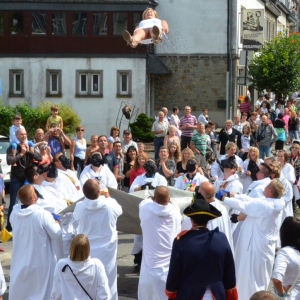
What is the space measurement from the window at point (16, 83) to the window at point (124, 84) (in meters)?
5.10

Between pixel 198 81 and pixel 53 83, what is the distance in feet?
25.2

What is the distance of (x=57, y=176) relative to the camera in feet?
38.7

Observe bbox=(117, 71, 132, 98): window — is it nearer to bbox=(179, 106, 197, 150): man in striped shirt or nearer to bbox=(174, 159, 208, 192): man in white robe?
bbox=(179, 106, 197, 150): man in striped shirt

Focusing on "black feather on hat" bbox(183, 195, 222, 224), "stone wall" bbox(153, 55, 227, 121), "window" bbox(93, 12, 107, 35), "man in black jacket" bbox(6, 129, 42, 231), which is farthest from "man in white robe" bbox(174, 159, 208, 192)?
"stone wall" bbox(153, 55, 227, 121)

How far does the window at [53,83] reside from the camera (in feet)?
141

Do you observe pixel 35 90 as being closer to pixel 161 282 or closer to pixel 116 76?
pixel 116 76

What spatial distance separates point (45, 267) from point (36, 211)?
0.73m

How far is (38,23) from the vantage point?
141ft

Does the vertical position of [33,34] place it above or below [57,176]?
above

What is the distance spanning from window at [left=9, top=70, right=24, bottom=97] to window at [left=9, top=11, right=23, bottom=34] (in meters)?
2.13

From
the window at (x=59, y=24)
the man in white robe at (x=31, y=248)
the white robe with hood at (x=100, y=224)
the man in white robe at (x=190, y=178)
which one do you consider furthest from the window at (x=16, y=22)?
the man in white robe at (x=31, y=248)

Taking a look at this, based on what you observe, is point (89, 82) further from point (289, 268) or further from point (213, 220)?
point (289, 268)

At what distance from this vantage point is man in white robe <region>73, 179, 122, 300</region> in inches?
390

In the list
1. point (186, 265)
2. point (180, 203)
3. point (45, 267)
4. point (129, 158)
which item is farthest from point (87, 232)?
point (129, 158)
